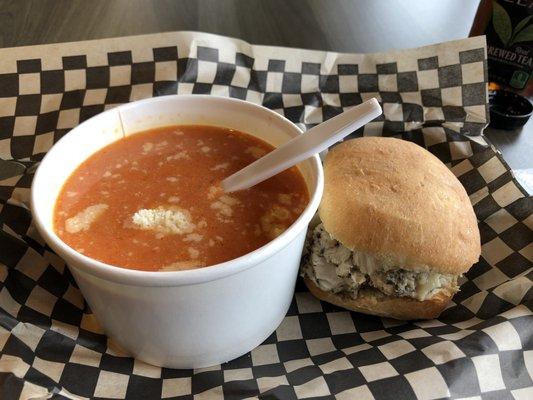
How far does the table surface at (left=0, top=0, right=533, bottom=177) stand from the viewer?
6.95 ft

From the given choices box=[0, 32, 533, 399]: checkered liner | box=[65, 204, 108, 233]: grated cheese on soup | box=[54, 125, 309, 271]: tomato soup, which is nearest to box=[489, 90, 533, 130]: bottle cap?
box=[0, 32, 533, 399]: checkered liner

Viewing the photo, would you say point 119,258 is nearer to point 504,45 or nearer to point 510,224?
point 510,224

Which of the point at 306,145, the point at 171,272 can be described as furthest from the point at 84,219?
the point at 306,145

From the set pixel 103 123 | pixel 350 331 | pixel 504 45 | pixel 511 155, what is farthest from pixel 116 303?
pixel 504 45

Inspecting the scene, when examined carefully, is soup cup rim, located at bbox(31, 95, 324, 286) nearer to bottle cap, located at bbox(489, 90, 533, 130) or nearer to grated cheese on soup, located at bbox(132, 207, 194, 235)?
grated cheese on soup, located at bbox(132, 207, 194, 235)

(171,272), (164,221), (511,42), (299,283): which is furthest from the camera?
(511,42)

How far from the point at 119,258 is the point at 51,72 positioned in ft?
2.93

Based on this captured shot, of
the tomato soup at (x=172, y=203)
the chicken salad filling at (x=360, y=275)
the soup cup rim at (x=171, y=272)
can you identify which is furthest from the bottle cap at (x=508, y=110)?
the soup cup rim at (x=171, y=272)

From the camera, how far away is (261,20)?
2252 millimetres

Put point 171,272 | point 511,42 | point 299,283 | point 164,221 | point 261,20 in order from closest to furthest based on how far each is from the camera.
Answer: point 171,272 < point 164,221 < point 299,283 < point 511,42 < point 261,20

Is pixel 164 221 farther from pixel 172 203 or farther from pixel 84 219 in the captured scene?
pixel 84 219

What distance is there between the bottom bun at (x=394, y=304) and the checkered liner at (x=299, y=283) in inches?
1.1

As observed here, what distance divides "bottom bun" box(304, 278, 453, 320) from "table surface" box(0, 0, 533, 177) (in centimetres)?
117

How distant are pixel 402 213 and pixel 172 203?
20.6 inches
